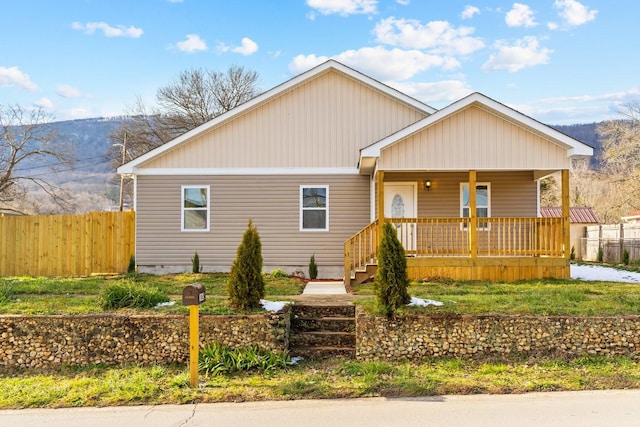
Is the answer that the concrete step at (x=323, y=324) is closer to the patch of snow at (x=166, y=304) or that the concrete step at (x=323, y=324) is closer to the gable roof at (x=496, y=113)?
the patch of snow at (x=166, y=304)

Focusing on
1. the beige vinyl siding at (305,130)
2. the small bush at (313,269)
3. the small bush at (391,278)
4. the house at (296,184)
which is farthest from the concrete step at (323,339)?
the beige vinyl siding at (305,130)

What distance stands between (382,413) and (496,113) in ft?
27.1

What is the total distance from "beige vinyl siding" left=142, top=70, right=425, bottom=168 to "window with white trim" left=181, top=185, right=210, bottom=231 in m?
0.77

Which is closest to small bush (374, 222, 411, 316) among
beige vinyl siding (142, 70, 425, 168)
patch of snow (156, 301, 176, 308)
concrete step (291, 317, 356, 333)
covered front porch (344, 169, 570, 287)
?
concrete step (291, 317, 356, 333)

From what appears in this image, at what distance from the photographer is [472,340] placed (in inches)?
267

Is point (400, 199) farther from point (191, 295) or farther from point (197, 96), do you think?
point (197, 96)

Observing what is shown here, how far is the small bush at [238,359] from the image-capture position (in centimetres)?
644

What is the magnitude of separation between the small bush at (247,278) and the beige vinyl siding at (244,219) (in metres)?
6.19

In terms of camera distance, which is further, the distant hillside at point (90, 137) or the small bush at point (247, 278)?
the distant hillside at point (90, 137)

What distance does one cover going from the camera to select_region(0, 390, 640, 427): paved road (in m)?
4.79

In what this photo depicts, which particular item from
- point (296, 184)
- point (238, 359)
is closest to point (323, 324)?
point (238, 359)

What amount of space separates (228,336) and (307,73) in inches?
356

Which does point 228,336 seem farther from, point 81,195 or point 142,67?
point 81,195

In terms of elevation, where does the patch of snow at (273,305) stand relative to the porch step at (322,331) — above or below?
above
